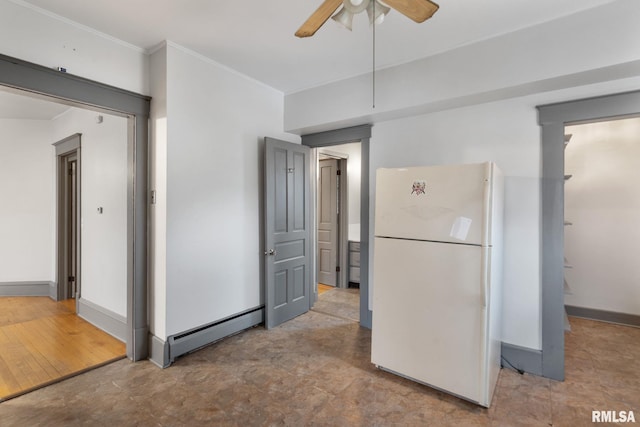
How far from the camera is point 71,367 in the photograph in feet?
8.41

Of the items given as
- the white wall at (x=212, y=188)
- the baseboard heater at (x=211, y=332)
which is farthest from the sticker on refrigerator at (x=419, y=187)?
the baseboard heater at (x=211, y=332)

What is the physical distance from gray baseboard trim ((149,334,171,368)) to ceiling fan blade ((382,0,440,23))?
291 cm

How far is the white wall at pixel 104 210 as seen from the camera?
10.3ft

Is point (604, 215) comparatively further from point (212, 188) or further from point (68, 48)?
point (68, 48)

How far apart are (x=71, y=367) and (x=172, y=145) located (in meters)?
2.05

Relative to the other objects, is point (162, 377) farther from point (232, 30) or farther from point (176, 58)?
point (232, 30)

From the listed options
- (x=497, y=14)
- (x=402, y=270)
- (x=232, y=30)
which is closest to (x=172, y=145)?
(x=232, y=30)

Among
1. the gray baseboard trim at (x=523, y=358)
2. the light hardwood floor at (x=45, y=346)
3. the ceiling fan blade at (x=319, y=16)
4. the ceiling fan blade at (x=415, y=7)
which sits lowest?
the light hardwood floor at (x=45, y=346)

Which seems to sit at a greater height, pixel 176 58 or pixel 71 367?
pixel 176 58

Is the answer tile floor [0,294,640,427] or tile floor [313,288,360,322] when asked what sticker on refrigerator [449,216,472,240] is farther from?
tile floor [313,288,360,322]

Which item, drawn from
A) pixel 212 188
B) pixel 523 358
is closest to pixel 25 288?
pixel 212 188

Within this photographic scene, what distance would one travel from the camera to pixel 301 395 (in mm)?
2230

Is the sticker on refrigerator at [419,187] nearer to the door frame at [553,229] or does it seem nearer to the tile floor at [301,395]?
the door frame at [553,229]

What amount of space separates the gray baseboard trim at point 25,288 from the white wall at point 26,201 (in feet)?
0.19
